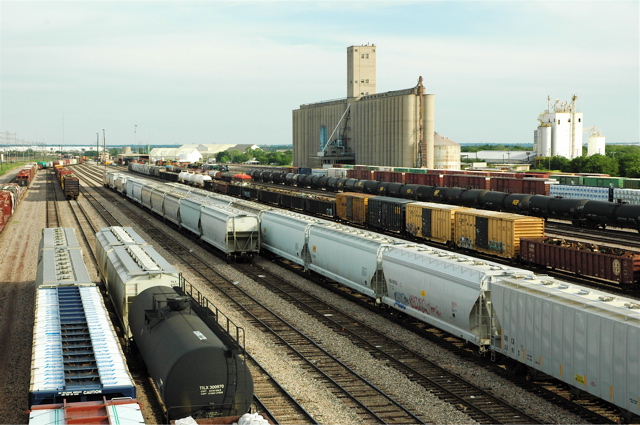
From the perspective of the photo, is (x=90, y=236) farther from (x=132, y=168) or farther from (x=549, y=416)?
(x=132, y=168)

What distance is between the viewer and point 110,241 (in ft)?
98.9

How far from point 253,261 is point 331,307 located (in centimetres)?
1375

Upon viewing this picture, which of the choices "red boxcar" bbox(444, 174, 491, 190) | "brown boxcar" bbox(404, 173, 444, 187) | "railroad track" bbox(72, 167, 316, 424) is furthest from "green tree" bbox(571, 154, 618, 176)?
"railroad track" bbox(72, 167, 316, 424)

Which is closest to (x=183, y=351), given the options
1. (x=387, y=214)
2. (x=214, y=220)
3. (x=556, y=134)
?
(x=214, y=220)

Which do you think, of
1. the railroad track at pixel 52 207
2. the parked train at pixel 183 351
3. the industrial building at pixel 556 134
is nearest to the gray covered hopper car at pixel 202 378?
the parked train at pixel 183 351

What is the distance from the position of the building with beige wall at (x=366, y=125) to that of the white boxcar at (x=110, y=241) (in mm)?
96454

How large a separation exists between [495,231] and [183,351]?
2767 centimetres

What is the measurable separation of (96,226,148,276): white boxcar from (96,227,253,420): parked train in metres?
7.24

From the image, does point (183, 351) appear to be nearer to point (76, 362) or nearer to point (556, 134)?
point (76, 362)

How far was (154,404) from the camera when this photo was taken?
18.9m

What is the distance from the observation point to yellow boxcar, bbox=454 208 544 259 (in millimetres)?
37938

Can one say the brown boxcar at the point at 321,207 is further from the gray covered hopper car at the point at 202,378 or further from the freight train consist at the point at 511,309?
the gray covered hopper car at the point at 202,378

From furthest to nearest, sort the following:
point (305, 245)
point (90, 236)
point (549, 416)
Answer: point (90, 236)
point (305, 245)
point (549, 416)

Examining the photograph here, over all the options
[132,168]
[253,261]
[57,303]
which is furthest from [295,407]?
[132,168]
